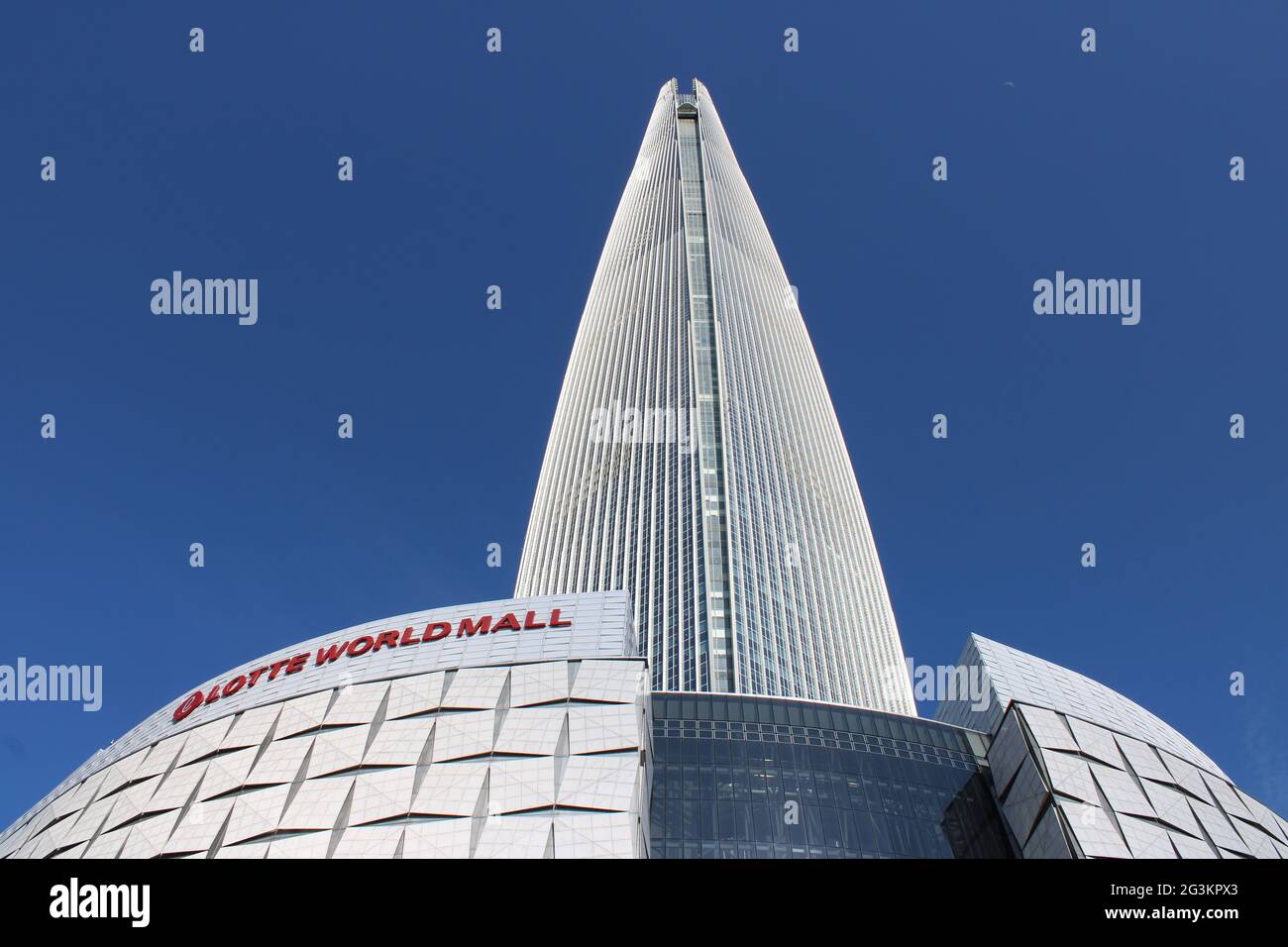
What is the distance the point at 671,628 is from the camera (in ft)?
445

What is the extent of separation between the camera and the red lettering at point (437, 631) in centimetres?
7062

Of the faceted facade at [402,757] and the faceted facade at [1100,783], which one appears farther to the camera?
the faceted facade at [1100,783]

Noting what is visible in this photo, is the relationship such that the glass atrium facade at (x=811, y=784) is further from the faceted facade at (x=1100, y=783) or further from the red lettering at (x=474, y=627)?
the red lettering at (x=474, y=627)

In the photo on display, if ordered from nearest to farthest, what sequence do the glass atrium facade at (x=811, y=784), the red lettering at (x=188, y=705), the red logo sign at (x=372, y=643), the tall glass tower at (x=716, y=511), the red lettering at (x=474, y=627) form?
the glass atrium facade at (x=811, y=784), the red logo sign at (x=372, y=643), the red lettering at (x=474, y=627), the red lettering at (x=188, y=705), the tall glass tower at (x=716, y=511)

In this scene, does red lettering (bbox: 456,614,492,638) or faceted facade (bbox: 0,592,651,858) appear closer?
faceted facade (bbox: 0,592,651,858)

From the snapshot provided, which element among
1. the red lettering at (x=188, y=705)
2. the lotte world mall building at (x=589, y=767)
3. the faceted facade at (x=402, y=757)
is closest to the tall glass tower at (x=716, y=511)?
the lotte world mall building at (x=589, y=767)

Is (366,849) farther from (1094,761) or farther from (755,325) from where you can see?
(755,325)

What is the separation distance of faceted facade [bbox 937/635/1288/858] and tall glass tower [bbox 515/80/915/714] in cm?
5512

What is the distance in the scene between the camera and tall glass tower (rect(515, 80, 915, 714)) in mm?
136750

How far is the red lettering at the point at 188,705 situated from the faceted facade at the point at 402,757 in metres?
0.24

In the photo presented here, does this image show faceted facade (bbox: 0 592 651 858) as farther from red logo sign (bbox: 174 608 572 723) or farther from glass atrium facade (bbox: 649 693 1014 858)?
glass atrium facade (bbox: 649 693 1014 858)

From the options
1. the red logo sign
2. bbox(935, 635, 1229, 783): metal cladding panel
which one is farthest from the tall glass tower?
the red logo sign
